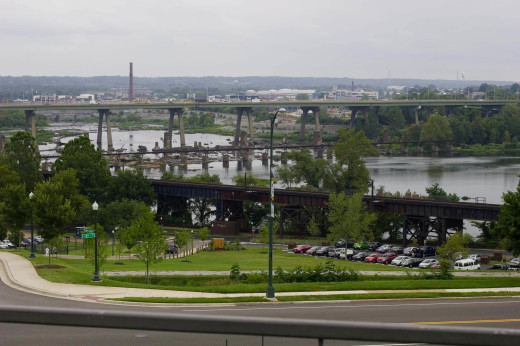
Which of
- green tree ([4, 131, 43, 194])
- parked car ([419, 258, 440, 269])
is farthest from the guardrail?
green tree ([4, 131, 43, 194])

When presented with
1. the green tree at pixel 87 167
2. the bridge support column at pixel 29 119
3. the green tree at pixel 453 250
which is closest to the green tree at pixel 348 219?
the green tree at pixel 453 250

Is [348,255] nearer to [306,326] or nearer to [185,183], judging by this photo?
[185,183]

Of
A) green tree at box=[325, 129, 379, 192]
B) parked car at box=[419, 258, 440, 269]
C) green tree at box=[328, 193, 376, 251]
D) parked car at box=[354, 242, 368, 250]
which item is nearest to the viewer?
parked car at box=[419, 258, 440, 269]

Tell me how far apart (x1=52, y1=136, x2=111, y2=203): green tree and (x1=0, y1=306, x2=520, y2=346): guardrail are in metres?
69.5

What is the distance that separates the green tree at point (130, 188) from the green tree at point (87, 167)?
0.84 meters

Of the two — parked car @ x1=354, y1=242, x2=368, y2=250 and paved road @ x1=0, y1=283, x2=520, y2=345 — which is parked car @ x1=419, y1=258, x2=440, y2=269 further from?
paved road @ x1=0, y1=283, x2=520, y2=345

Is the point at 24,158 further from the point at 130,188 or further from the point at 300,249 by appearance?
the point at 300,249

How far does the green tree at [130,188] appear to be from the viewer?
74438mm

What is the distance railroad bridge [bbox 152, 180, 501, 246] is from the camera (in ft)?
217

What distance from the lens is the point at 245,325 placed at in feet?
13.2

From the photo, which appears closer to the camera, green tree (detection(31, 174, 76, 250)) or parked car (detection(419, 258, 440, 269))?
green tree (detection(31, 174, 76, 250))

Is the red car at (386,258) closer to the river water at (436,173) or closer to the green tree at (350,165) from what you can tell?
the green tree at (350,165)

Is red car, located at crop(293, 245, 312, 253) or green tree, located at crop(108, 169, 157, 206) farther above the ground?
green tree, located at crop(108, 169, 157, 206)

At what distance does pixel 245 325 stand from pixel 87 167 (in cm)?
7177
